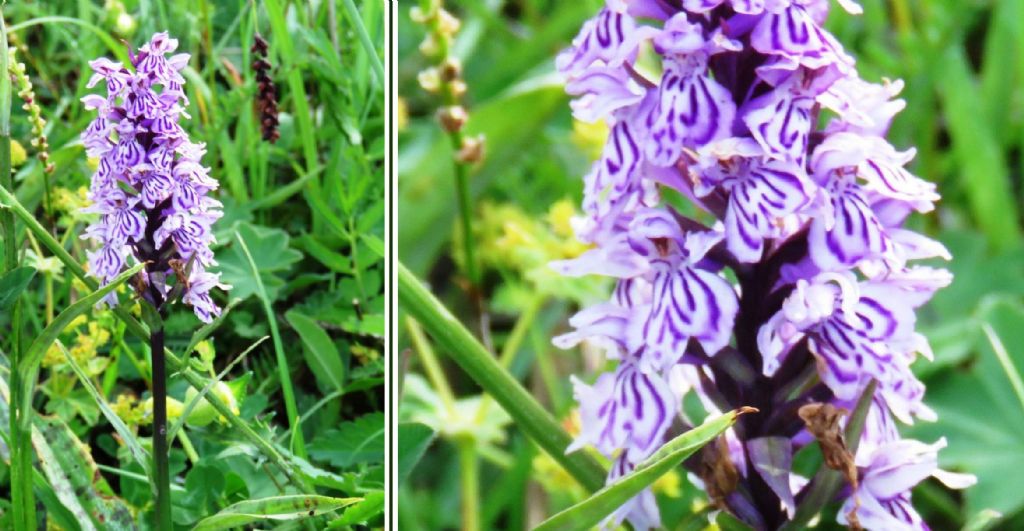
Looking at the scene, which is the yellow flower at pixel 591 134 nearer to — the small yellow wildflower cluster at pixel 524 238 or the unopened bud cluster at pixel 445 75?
the small yellow wildflower cluster at pixel 524 238

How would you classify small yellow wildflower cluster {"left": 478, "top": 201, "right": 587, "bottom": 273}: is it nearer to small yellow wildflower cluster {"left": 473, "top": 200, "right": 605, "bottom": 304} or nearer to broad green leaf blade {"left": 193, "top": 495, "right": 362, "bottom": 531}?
small yellow wildflower cluster {"left": 473, "top": 200, "right": 605, "bottom": 304}

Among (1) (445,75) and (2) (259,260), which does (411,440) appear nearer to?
(2) (259,260)

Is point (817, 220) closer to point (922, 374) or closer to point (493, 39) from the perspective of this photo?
point (922, 374)

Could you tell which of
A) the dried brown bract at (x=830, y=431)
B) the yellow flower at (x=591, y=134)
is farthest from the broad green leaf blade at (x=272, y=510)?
the yellow flower at (x=591, y=134)

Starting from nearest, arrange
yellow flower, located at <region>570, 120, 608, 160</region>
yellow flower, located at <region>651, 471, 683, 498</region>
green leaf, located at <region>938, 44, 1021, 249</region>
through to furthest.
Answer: yellow flower, located at <region>651, 471, 683, 498</region>
yellow flower, located at <region>570, 120, 608, 160</region>
green leaf, located at <region>938, 44, 1021, 249</region>

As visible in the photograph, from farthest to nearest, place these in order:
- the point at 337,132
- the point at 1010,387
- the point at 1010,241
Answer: the point at 1010,241, the point at 1010,387, the point at 337,132

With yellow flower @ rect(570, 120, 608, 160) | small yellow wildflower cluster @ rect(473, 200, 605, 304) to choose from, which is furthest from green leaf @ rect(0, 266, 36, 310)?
yellow flower @ rect(570, 120, 608, 160)

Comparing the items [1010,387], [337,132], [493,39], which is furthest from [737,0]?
[493,39]
